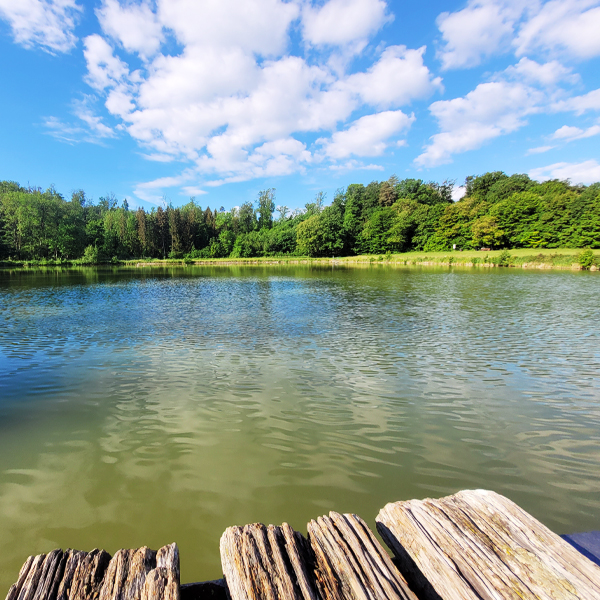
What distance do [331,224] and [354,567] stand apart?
103 m

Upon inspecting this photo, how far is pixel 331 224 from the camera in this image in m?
102

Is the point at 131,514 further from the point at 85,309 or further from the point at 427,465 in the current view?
the point at 85,309

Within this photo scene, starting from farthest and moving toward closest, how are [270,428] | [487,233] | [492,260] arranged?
[487,233] < [492,260] < [270,428]

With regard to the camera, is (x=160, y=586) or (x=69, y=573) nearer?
(x=160, y=586)

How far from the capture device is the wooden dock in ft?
5.95

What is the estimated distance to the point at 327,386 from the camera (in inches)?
319

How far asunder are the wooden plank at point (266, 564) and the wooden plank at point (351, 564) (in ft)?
0.31

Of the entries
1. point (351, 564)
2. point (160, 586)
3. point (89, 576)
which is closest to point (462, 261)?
point (351, 564)

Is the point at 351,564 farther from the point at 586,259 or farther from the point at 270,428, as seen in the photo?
the point at 586,259

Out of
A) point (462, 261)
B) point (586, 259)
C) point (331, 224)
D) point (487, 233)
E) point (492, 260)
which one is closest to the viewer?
point (586, 259)

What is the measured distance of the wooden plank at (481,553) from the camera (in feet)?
5.95

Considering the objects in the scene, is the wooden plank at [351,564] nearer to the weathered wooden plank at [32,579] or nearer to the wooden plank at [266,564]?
the wooden plank at [266,564]

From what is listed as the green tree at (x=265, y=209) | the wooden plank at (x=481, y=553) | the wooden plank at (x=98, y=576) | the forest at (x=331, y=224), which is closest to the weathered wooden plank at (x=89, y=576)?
the wooden plank at (x=98, y=576)

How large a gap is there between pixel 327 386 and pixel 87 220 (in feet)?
422
